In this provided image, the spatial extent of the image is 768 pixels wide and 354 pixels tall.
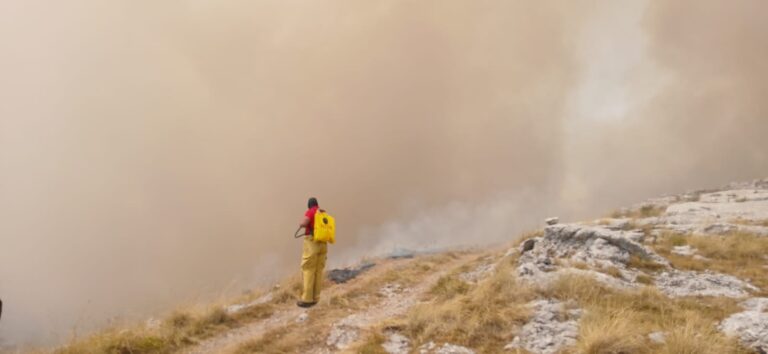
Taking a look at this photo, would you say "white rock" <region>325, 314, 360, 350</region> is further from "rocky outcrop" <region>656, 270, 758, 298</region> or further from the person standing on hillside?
"rocky outcrop" <region>656, 270, 758, 298</region>

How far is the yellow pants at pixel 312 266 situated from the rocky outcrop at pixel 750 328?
957 centimetres

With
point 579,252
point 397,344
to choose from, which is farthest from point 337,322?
point 579,252

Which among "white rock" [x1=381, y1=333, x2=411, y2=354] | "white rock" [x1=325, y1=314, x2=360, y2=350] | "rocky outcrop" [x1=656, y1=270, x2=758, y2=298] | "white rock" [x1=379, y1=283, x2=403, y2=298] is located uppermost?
"rocky outcrop" [x1=656, y1=270, x2=758, y2=298]

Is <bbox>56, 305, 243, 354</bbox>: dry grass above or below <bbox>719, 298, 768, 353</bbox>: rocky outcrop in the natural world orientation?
below

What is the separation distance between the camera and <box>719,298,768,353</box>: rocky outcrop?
7328 mm

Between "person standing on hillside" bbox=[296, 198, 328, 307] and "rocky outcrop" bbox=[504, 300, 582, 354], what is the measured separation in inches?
238

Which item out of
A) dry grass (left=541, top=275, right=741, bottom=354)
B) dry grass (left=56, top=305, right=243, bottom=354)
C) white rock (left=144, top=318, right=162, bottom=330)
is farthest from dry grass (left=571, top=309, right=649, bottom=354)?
white rock (left=144, top=318, right=162, bottom=330)

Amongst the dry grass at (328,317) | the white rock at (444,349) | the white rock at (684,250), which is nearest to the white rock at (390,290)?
the dry grass at (328,317)

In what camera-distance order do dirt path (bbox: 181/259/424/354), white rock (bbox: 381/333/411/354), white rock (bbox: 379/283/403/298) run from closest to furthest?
1. white rock (bbox: 381/333/411/354)
2. dirt path (bbox: 181/259/424/354)
3. white rock (bbox: 379/283/403/298)

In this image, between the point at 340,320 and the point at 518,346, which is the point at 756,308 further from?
the point at 340,320

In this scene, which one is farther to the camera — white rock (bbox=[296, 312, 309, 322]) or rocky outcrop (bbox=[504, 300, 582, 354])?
white rock (bbox=[296, 312, 309, 322])

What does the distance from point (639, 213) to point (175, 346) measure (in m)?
35.4

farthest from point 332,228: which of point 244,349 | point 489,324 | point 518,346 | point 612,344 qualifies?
point 612,344

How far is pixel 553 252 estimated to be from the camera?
16.8m
